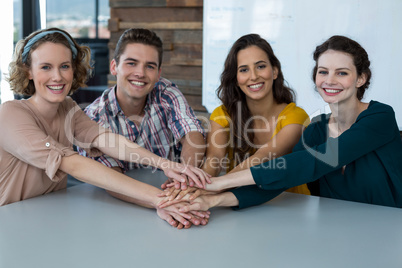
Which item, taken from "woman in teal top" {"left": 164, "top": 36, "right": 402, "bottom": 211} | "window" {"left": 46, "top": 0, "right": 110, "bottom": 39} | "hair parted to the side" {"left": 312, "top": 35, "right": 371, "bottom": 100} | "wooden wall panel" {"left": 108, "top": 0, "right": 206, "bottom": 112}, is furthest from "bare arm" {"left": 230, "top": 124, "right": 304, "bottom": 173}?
"window" {"left": 46, "top": 0, "right": 110, "bottom": 39}

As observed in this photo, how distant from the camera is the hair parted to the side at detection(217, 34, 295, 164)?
196 centimetres

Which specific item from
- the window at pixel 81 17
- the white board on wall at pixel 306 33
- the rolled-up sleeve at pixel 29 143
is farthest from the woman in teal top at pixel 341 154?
the window at pixel 81 17

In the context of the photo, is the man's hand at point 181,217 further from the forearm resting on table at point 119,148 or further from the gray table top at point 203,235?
the forearm resting on table at point 119,148

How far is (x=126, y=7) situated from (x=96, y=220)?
101 inches

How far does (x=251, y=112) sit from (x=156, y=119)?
472 mm

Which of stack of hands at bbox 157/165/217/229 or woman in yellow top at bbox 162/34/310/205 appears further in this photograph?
woman in yellow top at bbox 162/34/310/205

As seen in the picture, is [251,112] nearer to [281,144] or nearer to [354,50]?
[281,144]

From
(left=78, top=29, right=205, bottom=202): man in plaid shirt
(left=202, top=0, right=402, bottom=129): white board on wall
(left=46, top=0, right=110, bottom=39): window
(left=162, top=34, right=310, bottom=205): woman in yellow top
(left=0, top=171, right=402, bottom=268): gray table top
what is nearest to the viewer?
(left=0, top=171, right=402, bottom=268): gray table top

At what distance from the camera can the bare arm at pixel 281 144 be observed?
1816mm

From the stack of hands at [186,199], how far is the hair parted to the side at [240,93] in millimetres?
506

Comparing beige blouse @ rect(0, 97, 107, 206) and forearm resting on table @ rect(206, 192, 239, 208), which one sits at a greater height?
beige blouse @ rect(0, 97, 107, 206)

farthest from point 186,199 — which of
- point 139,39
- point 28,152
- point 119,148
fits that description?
point 139,39

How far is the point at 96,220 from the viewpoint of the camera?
130 cm

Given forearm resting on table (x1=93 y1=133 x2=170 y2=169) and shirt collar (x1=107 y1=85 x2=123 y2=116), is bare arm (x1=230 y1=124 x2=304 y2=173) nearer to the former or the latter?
forearm resting on table (x1=93 y1=133 x2=170 y2=169)
